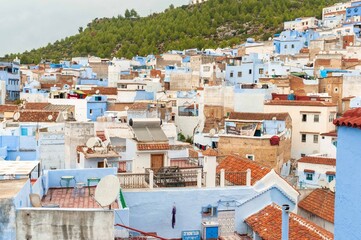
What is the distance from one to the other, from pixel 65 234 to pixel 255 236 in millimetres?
6934

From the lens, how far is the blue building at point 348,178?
604 cm

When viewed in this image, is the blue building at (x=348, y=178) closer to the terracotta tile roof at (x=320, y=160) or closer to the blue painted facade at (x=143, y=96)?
the terracotta tile roof at (x=320, y=160)

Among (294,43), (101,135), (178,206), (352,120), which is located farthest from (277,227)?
(294,43)

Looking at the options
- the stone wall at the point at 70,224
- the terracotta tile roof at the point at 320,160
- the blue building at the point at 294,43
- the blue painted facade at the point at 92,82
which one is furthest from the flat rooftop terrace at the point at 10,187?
the blue building at the point at 294,43

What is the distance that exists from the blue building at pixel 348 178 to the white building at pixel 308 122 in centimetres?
2455

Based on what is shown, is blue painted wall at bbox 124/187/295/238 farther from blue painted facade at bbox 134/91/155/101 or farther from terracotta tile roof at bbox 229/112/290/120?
blue painted facade at bbox 134/91/155/101

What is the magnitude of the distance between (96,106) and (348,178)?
3198 cm

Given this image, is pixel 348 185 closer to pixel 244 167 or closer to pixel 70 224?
pixel 70 224

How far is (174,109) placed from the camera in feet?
128

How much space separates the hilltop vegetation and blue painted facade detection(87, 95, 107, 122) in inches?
1977

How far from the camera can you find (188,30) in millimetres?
97000

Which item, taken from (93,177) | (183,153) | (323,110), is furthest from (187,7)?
(93,177)

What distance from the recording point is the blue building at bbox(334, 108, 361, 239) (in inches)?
238

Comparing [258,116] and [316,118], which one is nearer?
[258,116]
